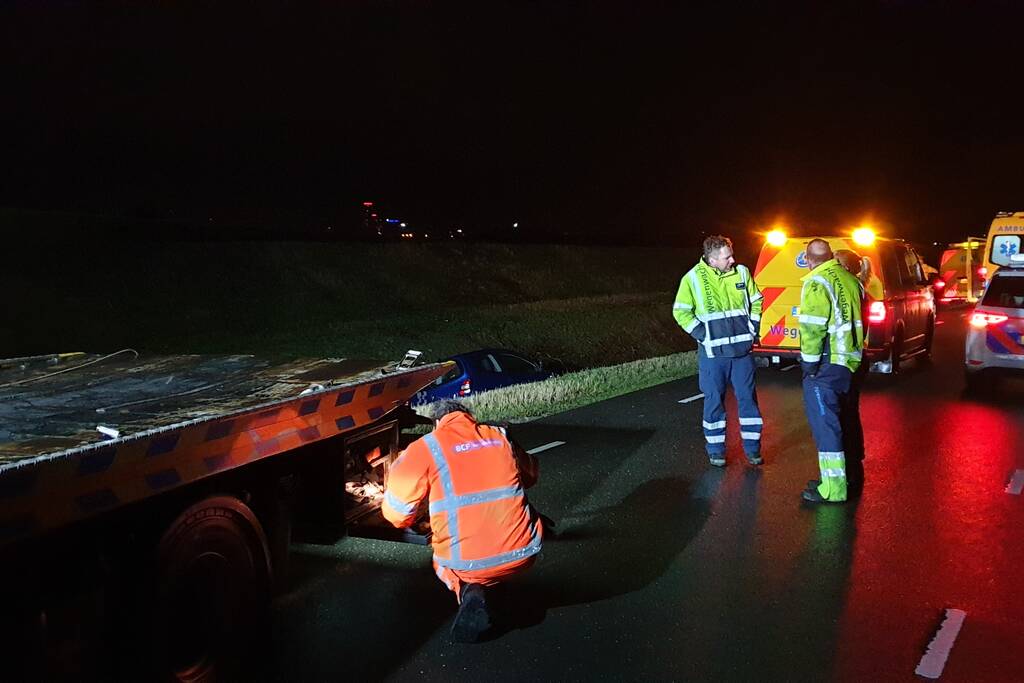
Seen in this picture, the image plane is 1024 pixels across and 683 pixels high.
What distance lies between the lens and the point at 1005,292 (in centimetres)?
1125

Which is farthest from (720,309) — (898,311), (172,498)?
(898,311)

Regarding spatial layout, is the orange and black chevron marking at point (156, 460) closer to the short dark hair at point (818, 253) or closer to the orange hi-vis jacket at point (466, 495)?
the orange hi-vis jacket at point (466, 495)

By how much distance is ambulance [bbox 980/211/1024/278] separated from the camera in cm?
1884

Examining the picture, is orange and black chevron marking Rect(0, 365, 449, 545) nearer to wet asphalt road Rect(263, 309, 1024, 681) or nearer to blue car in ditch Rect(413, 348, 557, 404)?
wet asphalt road Rect(263, 309, 1024, 681)

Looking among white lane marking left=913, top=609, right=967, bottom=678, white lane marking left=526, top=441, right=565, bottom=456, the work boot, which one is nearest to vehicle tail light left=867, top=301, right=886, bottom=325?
white lane marking left=526, top=441, right=565, bottom=456

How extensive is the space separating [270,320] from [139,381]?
17.4 meters

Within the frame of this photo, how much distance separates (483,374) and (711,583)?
22.6ft

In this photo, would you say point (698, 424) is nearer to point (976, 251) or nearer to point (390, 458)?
point (390, 458)

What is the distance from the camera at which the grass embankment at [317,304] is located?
65.6ft

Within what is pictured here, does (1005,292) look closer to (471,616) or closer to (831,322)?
(831,322)

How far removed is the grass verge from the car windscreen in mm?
4520

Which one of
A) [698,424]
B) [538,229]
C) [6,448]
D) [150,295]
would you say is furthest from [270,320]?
[538,229]

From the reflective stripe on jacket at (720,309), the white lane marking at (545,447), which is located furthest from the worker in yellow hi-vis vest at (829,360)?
the white lane marking at (545,447)

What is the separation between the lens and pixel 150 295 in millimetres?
22797
